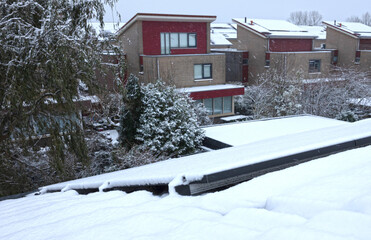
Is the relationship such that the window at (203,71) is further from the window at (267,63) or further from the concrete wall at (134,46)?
the window at (267,63)

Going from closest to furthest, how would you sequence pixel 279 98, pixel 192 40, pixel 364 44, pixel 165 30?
pixel 279 98, pixel 165 30, pixel 192 40, pixel 364 44

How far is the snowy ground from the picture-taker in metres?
1.64

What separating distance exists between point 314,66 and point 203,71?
1147 centimetres

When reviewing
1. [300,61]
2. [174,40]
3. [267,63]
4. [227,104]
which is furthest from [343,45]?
[174,40]

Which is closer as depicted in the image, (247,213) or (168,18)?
(247,213)

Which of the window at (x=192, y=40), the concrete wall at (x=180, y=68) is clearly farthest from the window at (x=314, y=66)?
the window at (x=192, y=40)

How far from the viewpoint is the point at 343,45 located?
102 ft

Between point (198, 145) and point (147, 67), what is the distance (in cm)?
1023

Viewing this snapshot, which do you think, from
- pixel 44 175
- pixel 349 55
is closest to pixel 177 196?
pixel 44 175

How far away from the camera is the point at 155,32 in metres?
21.8

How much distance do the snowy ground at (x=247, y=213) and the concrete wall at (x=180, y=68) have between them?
16.8 m

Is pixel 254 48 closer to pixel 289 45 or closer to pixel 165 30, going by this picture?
pixel 289 45

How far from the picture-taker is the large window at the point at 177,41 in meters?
22.4

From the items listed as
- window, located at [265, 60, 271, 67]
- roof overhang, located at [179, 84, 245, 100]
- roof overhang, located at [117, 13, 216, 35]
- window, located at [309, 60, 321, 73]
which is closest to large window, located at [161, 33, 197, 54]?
roof overhang, located at [117, 13, 216, 35]
